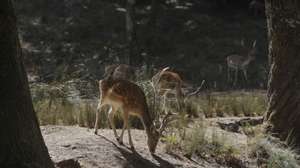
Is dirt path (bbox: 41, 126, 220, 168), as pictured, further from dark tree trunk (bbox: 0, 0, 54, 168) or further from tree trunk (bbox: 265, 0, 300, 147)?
dark tree trunk (bbox: 0, 0, 54, 168)

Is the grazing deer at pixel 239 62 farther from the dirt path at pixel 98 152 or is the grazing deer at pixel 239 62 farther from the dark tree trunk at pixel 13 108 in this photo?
the dark tree trunk at pixel 13 108

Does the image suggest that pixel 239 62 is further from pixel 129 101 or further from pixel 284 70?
pixel 129 101

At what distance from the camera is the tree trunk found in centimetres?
1088

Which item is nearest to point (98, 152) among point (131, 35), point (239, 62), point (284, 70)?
point (284, 70)

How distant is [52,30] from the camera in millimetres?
24656

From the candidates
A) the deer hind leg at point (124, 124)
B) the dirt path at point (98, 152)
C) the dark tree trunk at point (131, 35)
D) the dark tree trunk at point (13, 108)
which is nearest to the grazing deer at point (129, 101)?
the deer hind leg at point (124, 124)

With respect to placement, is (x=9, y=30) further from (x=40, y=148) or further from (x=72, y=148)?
(x=72, y=148)

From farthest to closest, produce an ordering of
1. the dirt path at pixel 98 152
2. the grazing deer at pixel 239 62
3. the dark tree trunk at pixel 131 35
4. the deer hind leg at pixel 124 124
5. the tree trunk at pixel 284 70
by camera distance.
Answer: the dark tree trunk at pixel 131 35, the grazing deer at pixel 239 62, the tree trunk at pixel 284 70, the deer hind leg at pixel 124 124, the dirt path at pixel 98 152

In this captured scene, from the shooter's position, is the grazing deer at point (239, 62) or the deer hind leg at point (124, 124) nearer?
the deer hind leg at point (124, 124)

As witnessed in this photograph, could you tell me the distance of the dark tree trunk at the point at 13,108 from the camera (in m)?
6.39

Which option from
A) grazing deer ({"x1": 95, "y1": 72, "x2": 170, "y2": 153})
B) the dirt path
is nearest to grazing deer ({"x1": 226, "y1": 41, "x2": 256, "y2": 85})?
the dirt path

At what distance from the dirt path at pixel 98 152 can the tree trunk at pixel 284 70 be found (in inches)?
65.2

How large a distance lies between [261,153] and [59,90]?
4176 millimetres

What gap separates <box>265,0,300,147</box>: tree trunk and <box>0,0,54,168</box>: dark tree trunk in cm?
536
